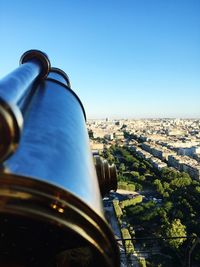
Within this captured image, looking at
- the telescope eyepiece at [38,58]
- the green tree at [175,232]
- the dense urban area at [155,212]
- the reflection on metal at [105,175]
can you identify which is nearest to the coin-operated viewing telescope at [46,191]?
the reflection on metal at [105,175]

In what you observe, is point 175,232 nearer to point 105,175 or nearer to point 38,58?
point 38,58

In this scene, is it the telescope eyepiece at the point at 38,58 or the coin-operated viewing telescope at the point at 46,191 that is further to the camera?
the telescope eyepiece at the point at 38,58

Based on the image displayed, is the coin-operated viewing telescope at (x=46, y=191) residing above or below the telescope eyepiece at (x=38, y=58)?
below

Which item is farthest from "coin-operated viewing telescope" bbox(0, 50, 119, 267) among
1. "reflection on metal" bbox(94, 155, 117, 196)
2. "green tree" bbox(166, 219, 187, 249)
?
"green tree" bbox(166, 219, 187, 249)

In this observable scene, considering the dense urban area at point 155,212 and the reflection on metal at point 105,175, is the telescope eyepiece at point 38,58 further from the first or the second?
the dense urban area at point 155,212

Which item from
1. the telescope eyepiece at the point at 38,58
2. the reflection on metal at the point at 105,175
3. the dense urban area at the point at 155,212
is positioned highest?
the telescope eyepiece at the point at 38,58

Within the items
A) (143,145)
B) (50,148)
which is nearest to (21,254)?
(50,148)

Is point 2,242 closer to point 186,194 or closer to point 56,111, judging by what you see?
point 56,111
